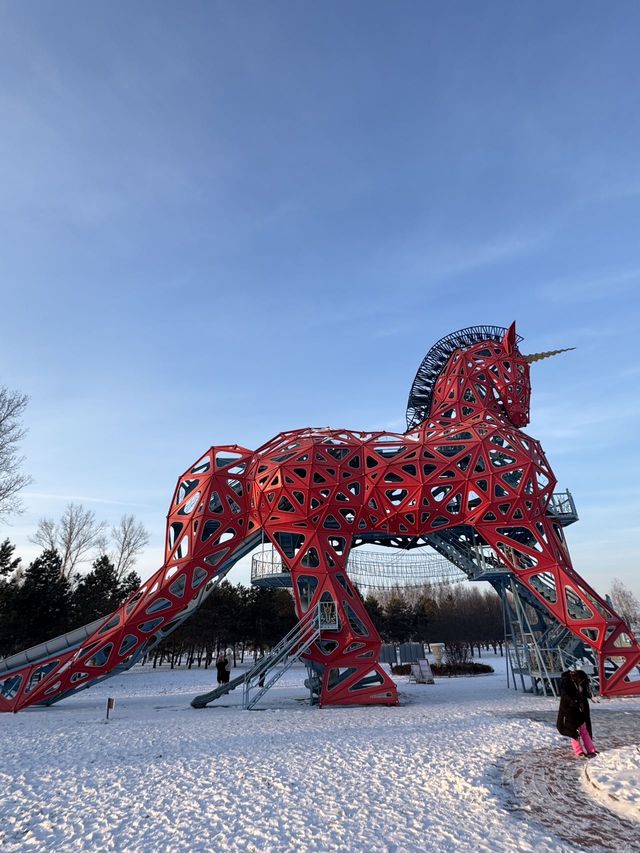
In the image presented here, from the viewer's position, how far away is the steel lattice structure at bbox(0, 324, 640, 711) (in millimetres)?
19219

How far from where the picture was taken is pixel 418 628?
214ft

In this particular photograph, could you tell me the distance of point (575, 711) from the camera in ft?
32.5

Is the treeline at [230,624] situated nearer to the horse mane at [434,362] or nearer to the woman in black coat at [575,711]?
the horse mane at [434,362]

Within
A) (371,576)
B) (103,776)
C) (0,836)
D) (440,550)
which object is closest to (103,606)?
(371,576)

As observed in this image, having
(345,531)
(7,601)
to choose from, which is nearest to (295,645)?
(345,531)

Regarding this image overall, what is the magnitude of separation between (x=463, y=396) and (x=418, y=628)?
156 feet

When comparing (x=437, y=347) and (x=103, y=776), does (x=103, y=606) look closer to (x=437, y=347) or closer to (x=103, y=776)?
(x=437, y=347)

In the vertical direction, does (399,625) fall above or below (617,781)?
above

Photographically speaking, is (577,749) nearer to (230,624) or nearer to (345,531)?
(345,531)

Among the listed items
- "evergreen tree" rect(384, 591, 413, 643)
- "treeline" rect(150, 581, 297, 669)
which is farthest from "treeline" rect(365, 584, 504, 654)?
"treeline" rect(150, 581, 297, 669)

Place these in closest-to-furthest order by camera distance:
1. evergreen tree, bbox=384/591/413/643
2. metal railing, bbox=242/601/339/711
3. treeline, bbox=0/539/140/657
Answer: metal railing, bbox=242/601/339/711 < treeline, bbox=0/539/140/657 < evergreen tree, bbox=384/591/413/643

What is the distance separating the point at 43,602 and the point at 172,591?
2265 centimetres

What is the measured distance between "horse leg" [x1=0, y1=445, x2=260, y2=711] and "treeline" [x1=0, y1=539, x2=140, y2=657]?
1799 cm

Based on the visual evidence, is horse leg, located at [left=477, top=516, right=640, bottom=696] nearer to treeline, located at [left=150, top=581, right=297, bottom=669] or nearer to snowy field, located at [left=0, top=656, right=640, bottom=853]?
snowy field, located at [left=0, top=656, right=640, bottom=853]
